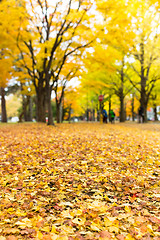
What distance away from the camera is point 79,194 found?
10.3 ft

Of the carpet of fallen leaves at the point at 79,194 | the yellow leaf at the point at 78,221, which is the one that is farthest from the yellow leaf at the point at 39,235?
the yellow leaf at the point at 78,221

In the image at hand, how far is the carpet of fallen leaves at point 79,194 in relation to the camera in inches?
87.6

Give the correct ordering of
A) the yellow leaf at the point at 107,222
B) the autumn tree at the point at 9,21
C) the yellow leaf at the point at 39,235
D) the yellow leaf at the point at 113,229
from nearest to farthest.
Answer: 1. the yellow leaf at the point at 39,235
2. the yellow leaf at the point at 113,229
3. the yellow leaf at the point at 107,222
4. the autumn tree at the point at 9,21

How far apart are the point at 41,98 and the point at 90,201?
1418cm

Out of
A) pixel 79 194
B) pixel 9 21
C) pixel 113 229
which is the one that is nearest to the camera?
pixel 113 229

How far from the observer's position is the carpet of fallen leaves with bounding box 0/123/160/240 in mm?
2225

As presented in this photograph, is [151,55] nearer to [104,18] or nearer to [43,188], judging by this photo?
[104,18]

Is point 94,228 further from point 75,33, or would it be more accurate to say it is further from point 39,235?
point 75,33

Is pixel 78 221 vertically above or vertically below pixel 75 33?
below

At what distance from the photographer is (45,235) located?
2121 mm

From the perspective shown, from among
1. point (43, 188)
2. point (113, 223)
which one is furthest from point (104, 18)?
point (113, 223)

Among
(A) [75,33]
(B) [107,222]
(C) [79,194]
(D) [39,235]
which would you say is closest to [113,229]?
(B) [107,222]

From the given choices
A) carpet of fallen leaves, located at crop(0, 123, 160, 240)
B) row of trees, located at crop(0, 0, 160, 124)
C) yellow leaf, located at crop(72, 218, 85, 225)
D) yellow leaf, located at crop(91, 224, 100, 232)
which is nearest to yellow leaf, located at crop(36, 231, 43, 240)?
carpet of fallen leaves, located at crop(0, 123, 160, 240)

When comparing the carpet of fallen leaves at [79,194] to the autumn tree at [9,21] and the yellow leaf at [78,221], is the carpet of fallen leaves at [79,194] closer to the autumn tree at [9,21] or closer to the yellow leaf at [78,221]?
the yellow leaf at [78,221]
